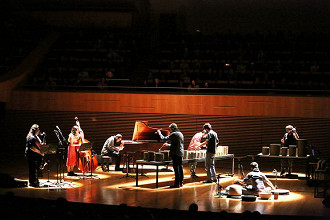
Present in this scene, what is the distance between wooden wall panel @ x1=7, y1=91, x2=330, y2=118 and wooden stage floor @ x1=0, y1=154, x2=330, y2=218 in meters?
3.24

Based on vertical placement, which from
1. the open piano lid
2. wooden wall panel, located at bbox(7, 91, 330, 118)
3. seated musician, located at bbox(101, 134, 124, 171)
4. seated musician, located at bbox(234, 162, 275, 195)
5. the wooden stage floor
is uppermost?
wooden wall panel, located at bbox(7, 91, 330, 118)

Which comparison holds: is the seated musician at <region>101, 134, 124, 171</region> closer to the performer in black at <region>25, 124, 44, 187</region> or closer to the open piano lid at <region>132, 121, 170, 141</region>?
the open piano lid at <region>132, 121, 170, 141</region>

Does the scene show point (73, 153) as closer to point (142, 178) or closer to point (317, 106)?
point (142, 178)

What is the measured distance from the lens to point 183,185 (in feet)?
43.9

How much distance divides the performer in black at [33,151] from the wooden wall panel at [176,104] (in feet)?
19.7

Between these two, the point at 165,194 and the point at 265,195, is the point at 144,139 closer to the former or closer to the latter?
the point at 165,194

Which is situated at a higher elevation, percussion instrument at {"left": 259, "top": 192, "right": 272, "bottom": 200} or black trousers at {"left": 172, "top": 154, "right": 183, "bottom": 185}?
black trousers at {"left": 172, "top": 154, "right": 183, "bottom": 185}

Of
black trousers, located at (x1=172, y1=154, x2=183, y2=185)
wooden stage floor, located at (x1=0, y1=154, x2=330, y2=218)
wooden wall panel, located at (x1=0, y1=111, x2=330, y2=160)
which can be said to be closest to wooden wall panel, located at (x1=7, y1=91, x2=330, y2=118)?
wooden wall panel, located at (x1=0, y1=111, x2=330, y2=160)

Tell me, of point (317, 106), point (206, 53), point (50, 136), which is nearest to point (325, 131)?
point (317, 106)

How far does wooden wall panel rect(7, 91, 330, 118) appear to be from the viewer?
17.4 metres

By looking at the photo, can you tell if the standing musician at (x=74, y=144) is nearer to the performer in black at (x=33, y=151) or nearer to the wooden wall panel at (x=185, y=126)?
the performer in black at (x=33, y=151)

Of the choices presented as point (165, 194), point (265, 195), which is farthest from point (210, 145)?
point (265, 195)

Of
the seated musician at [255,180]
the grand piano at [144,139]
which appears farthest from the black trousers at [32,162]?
the seated musician at [255,180]

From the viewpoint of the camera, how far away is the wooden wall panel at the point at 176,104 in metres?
17.4
